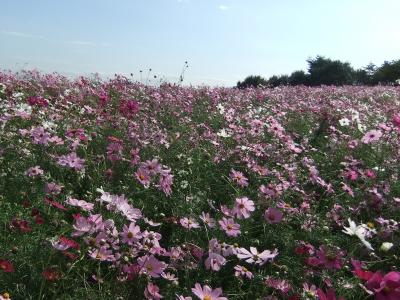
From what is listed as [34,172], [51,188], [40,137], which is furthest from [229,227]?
[40,137]

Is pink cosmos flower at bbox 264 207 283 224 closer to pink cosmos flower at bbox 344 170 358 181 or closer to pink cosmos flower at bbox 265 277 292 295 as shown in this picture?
pink cosmos flower at bbox 265 277 292 295

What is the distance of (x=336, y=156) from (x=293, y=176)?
1175 mm

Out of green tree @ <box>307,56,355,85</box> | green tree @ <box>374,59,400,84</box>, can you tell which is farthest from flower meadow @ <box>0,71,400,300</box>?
green tree @ <box>307,56,355,85</box>

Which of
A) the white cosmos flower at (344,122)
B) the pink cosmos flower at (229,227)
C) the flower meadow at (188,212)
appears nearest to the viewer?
the flower meadow at (188,212)

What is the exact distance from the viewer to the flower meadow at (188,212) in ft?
7.00

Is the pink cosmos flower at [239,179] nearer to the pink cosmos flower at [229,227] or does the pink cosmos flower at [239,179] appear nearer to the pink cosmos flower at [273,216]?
the pink cosmos flower at [273,216]

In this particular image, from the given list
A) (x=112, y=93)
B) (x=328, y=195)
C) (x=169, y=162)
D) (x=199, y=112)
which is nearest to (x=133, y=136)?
(x=169, y=162)

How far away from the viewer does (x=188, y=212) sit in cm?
292

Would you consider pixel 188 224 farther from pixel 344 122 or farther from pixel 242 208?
pixel 344 122

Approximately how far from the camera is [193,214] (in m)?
2.74

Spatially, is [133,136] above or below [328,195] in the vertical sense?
above

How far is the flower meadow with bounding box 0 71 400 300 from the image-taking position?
7.00ft

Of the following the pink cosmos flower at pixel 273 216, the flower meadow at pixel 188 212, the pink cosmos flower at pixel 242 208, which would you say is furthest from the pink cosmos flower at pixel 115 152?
the pink cosmos flower at pixel 273 216

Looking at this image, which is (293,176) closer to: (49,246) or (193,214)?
(193,214)
